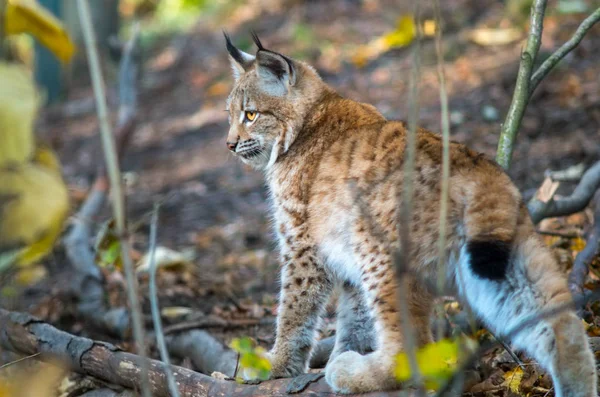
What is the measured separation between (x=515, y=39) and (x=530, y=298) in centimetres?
801

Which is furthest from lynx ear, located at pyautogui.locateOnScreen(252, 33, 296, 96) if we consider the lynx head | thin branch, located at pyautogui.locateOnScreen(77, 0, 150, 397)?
thin branch, located at pyautogui.locateOnScreen(77, 0, 150, 397)

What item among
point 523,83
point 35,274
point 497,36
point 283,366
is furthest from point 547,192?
point 497,36

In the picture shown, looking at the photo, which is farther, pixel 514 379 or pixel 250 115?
pixel 250 115

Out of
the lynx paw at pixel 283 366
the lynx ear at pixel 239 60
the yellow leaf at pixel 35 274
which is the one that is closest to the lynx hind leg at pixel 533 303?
the lynx paw at pixel 283 366

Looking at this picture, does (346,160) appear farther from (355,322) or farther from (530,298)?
(530,298)

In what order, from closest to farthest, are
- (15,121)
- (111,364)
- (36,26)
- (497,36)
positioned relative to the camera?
(15,121) < (36,26) < (111,364) < (497,36)

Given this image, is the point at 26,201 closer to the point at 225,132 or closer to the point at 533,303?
the point at 533,303

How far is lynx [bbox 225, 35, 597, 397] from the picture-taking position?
9.00 ft

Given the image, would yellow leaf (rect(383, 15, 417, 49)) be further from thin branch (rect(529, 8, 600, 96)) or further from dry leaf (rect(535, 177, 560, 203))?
thin branch (rect(529, 8, 600, 96))

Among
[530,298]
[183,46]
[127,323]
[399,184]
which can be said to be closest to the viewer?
[530,298]

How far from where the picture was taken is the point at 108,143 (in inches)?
69.4

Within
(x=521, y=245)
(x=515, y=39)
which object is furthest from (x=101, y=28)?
(x=521, y=245)

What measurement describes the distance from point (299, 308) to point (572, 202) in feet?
6.36

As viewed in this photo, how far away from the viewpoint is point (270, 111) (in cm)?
426
